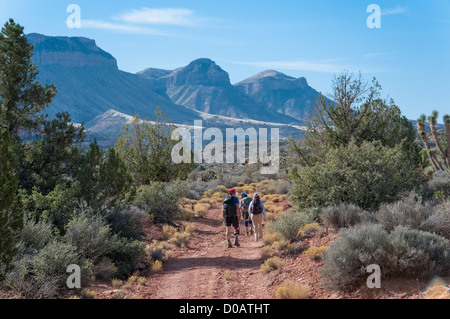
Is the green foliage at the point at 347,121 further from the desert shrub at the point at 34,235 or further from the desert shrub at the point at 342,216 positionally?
the desert shrub at the point at 34,235

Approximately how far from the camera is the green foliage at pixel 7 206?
5837mm

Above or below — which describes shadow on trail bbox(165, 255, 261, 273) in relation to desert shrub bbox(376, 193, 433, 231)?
below

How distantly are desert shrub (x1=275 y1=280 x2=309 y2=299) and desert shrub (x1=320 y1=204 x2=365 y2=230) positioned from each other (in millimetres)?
3772

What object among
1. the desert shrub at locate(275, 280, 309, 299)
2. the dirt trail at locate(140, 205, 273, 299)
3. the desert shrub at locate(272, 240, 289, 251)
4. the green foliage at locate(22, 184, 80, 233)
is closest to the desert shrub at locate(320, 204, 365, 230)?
the desert shrub at locate(272, 240, 289, 251)

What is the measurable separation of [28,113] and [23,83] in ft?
3.52

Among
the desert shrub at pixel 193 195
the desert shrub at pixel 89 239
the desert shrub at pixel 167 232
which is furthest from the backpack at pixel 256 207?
the desert shrub at pixel 193 195

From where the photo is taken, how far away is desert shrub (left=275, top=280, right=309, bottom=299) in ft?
20.5

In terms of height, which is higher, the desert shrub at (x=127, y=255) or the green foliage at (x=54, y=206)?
the green foliage at (x=54, y=206)

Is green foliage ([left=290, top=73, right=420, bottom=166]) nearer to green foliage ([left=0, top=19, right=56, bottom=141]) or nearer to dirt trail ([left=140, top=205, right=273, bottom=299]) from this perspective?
dirt trail ([left=140, top=205, right=273, bottom=299])

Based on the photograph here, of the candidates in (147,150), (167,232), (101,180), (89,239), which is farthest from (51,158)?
(147,150)

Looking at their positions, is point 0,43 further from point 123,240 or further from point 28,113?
point 123,240

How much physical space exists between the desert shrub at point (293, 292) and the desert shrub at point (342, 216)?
3772mm

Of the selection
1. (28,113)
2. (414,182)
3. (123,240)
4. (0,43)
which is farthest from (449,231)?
(0,43)

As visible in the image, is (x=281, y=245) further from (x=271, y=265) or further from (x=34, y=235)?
(x=34, y=235)
